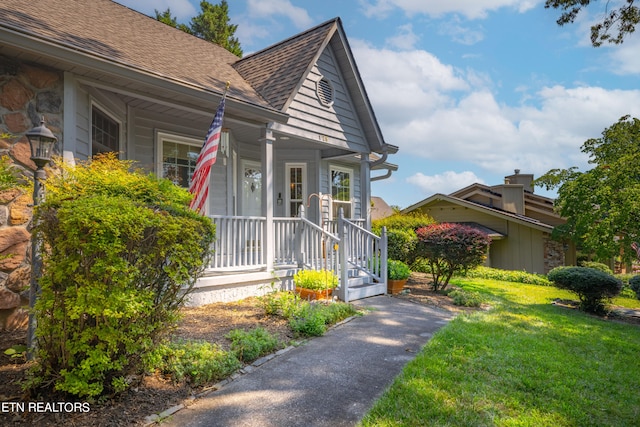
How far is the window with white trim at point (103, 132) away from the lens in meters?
5.89

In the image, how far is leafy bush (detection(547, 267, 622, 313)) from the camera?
835cm

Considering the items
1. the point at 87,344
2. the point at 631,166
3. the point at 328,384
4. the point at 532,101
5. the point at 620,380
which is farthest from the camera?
the point at 532,101

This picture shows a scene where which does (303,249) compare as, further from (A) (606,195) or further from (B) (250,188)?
(A) (606,195)

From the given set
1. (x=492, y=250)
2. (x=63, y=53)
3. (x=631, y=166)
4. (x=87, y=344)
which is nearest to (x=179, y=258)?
(x=87, y=344)

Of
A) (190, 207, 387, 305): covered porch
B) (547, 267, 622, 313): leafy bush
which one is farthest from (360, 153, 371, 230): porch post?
(547, 267, 622, 313): leafy bush

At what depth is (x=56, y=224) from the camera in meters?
2.71

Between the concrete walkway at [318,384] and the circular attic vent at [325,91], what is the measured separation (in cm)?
560

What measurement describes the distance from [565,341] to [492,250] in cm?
1452

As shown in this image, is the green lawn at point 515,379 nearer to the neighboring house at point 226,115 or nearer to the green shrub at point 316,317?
the green shrub at point 316,317

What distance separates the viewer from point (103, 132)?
20.3 ft

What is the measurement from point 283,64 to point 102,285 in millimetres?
7560

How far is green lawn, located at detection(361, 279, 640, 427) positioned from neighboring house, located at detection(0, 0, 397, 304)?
2.80m

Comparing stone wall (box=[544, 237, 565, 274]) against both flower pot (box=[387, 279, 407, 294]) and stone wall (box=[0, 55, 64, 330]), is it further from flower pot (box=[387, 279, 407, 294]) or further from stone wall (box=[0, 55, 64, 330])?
stone wall (box=[0, 55, 64, 330])

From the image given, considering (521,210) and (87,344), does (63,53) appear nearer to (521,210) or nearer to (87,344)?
(87,344)
